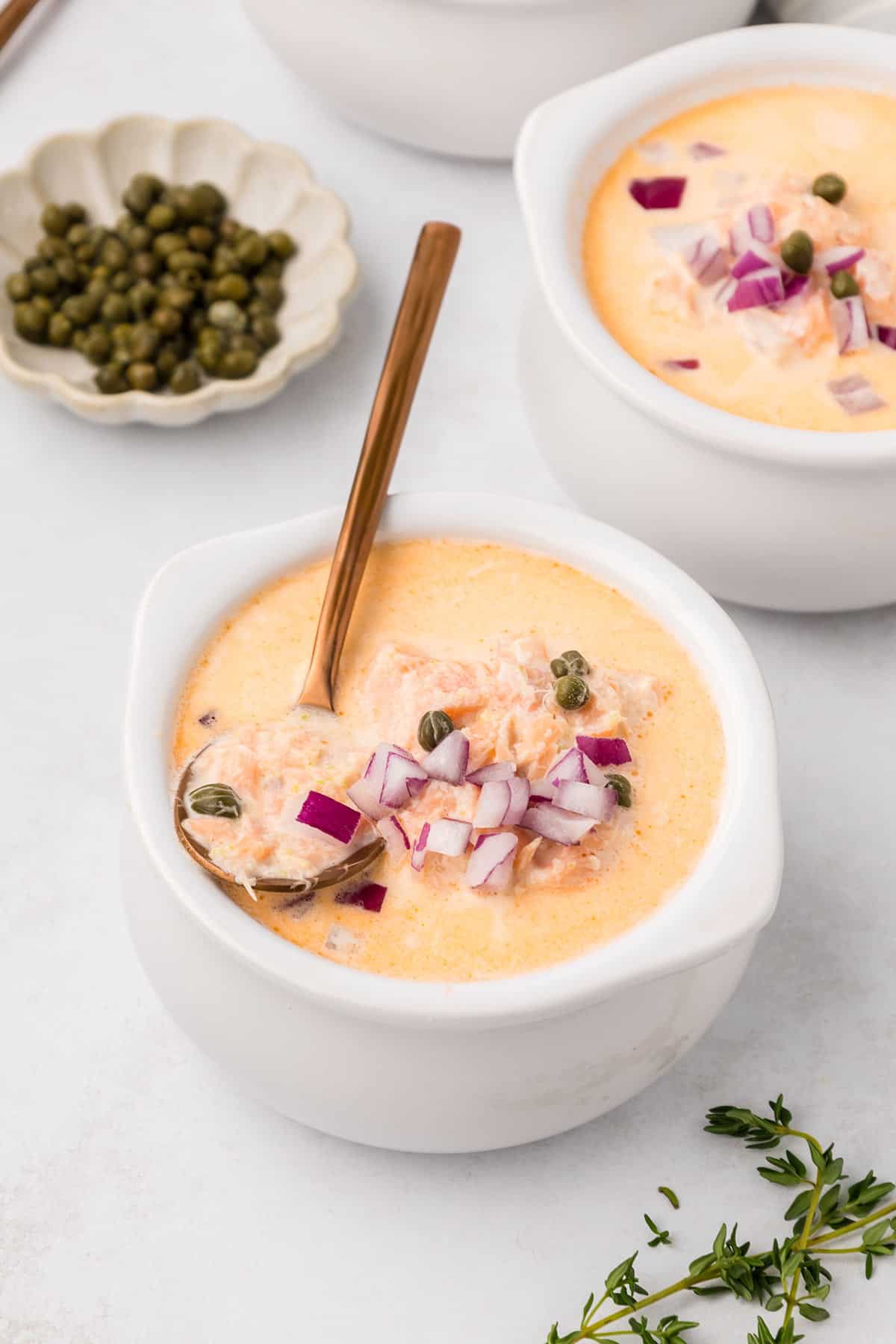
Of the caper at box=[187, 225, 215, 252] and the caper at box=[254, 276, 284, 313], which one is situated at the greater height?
the caper at box=[187, 225, 215, 252]

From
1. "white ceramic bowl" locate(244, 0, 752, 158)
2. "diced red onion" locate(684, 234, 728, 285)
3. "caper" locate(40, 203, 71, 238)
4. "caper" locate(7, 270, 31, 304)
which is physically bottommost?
"caper" locate(7, 270, 31, 304)

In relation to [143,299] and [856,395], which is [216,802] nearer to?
[856,395]

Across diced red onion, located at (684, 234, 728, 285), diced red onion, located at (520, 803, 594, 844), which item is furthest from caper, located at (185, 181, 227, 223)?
diced red onion, located at (520, 803, 594, 844)

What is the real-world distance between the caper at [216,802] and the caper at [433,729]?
0.20m

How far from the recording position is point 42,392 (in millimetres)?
2555

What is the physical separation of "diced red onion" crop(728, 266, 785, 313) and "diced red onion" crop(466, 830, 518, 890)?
0.94m

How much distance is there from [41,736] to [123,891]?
474 mm

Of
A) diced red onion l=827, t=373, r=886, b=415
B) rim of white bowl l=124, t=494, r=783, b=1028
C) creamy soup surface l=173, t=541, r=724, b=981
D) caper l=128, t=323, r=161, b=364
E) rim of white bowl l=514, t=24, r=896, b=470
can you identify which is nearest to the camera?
rim of white bowl l=124, t=494, r=783, b=1028

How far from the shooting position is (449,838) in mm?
1704

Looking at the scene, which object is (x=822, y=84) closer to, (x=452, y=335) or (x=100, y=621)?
(x=452, y=335)

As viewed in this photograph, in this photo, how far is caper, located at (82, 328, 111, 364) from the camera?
8.67 ft

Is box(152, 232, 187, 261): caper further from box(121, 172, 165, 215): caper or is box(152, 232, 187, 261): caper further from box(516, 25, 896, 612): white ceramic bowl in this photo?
box(516, 25, 896, 612): white ceramic bowl

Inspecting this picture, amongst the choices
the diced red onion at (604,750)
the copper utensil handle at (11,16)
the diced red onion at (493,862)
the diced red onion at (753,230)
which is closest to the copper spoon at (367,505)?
the diced red onion at (493,862)

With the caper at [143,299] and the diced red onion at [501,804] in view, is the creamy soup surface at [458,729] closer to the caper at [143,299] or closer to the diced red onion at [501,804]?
the diced red onion at [501,804]
